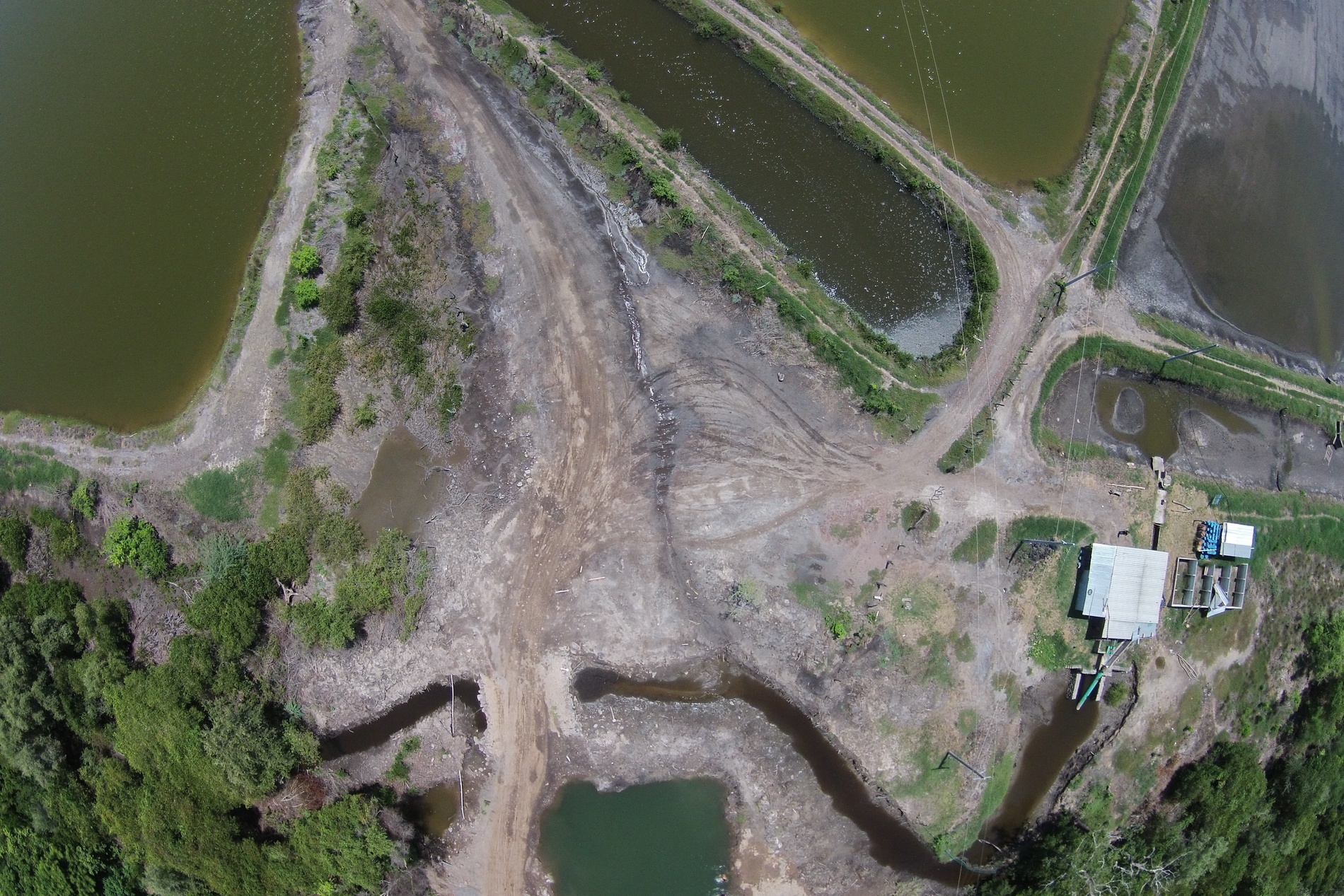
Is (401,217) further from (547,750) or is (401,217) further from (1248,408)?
(1248,408)

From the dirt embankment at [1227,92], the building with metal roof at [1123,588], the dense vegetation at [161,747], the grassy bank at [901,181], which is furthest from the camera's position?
the dirt embankment at [1227,92]

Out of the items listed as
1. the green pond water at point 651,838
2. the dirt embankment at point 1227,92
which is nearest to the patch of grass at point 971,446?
the dirt embankment at point 1227,92

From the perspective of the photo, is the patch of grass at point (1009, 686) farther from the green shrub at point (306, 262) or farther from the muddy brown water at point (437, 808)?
the green shrub at point (306, 262)

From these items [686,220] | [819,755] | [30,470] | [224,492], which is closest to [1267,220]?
[686,220]

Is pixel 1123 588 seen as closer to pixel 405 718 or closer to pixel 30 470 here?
pixel 405 718

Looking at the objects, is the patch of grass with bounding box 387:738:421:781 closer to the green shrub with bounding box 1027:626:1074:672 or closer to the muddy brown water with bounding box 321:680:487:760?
the muddy brown water with bounding box 321:680:487:760

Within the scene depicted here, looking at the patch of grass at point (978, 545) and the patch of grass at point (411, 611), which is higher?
the patch of grass at point (978, 545)

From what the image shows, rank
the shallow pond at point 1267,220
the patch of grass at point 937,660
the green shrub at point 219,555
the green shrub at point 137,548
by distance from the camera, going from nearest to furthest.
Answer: the patch of grass at point 937,660 < the green shrub at point 219,555 < the green shrub at point 137,548 < the shallow pond at point 1267,220
